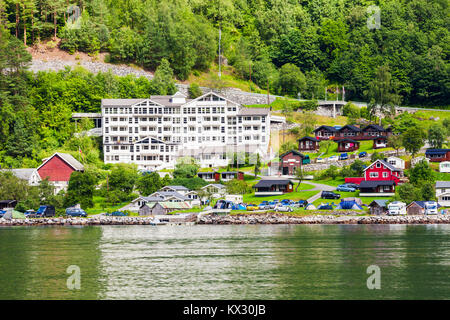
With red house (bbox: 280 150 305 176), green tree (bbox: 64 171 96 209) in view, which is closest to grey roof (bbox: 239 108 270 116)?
red house (bbox: 280 150 305 176)

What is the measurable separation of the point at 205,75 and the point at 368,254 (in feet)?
313

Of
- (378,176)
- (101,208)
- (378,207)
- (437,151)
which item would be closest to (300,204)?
(378,207)

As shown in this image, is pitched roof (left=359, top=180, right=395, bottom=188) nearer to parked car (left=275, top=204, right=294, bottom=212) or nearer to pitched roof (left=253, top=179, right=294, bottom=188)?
pitched roof (left=253, top=179, right=294, bottom=188)

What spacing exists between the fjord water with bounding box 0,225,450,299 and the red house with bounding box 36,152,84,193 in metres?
28.2

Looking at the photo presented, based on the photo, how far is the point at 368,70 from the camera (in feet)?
476

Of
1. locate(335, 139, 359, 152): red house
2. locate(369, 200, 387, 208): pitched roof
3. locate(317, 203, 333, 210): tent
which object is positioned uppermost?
locate(335, 139, 359, 152): red house

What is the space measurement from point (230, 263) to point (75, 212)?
41.6m

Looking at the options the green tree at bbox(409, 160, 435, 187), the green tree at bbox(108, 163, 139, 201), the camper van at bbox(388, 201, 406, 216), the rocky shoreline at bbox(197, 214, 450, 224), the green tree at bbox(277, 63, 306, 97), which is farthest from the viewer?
the green tree at bbox(277, 63, 306, 97)

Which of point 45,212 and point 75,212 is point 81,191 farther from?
point 45,212

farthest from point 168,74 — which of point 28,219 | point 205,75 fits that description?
point 28,219

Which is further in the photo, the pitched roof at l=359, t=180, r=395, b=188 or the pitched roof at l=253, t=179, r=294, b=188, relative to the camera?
the pitched roof at l=253, t=179, r=294, b=188

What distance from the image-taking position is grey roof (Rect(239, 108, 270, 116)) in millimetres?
116875

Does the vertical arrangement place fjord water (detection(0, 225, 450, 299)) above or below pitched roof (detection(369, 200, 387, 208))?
below

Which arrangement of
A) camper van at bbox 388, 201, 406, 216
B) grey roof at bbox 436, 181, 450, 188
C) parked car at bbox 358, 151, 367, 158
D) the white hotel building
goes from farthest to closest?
1. the white hotel building
2. parked car at bbox 358, 151, 367, 158
3. grey roof at bbox 436, 181, 450, 188
4. camper van at bbox 388, 201, 406, 216
